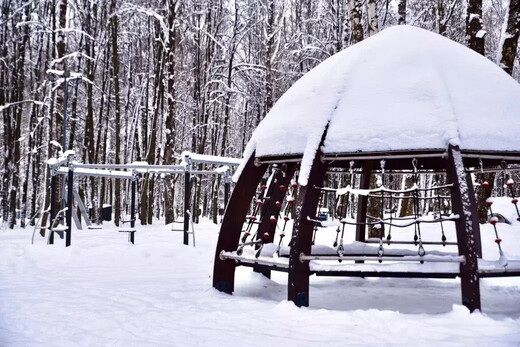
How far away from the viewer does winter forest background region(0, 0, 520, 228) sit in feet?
62.5

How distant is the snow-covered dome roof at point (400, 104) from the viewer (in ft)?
16.8

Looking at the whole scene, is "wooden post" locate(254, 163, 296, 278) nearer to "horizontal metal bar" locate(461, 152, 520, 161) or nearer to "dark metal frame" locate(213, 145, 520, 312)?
"dark metal frame" locate(213, 145, 520, 312)

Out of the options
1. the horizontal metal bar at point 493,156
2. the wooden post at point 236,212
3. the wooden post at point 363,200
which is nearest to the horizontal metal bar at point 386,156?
the horizontal metal bar at point 493,156

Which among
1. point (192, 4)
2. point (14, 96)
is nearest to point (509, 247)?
point (192, 4)

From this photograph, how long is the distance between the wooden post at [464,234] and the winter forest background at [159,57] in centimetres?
1125

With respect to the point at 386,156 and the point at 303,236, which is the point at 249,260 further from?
the point at 386,156

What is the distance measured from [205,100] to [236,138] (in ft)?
38.9

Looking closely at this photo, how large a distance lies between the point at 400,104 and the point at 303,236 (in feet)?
6.12

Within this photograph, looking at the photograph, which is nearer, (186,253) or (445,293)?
(445,293)

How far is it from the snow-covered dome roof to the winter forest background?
9.89 m

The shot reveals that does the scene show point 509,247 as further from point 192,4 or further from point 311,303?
point 192,4

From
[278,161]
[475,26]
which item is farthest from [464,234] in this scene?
[475,26]

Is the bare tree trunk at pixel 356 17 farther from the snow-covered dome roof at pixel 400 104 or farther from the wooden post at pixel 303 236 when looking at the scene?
the wooden post at pixel 303 236

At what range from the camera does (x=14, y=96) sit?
22141mm
